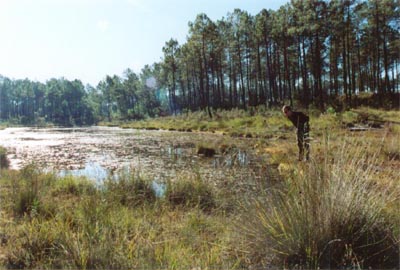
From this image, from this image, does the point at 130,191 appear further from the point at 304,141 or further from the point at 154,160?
the point at 154,160

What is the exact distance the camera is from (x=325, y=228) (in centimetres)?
229

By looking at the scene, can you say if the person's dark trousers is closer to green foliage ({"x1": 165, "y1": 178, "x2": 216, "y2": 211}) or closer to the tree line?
green foliage ({"x1": 165, "y1": 178, "x2": 216, "y2": 211})

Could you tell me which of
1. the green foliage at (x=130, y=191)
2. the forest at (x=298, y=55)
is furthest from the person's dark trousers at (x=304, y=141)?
the forest at (x=298, y=55)

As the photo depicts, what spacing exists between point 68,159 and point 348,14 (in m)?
28.0

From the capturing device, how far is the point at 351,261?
2.30m

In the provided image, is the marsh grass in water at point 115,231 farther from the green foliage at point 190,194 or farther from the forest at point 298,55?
the forest at point 298,55

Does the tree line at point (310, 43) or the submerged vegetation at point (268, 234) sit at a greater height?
the tree line at point (310, 43)

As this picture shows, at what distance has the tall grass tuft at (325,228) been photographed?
229 cm

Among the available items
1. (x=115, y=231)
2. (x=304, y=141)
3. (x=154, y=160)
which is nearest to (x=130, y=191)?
(x=115, y=231)

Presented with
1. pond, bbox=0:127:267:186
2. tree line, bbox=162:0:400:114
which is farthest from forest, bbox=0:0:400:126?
pond, bbox=0:127:267:186

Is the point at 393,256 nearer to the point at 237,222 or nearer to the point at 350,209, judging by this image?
the point at 350,209

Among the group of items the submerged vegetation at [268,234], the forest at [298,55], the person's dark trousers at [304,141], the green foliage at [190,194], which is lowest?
the green foliage at [190,194]

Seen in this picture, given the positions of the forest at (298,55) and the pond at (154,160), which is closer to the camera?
the pond at (154,160)

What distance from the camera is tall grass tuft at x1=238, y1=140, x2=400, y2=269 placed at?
229 centimetres
